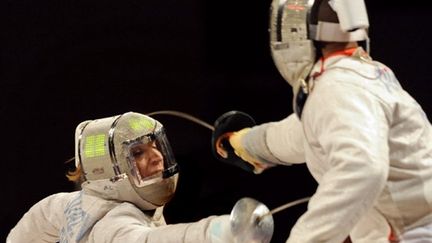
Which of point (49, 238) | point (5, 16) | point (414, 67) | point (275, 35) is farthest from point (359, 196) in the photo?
point (5, 16)

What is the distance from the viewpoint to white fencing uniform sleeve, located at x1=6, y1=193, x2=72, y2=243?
1873 millimetres

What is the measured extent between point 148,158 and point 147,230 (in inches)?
9.5

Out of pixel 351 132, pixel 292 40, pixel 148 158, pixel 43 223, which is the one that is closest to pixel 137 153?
pixel 148 158

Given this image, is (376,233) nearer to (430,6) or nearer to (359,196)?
(359,196)

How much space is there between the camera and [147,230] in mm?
1554

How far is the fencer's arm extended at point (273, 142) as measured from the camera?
148cm

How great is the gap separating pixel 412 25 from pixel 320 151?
0.76 meters

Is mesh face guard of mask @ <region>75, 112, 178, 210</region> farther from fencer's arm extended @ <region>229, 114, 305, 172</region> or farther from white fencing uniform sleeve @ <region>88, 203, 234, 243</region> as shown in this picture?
fencer's arm extended @ <region>229, 114, 305, 172</region>

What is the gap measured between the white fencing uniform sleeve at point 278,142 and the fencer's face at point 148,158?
0.26 meters

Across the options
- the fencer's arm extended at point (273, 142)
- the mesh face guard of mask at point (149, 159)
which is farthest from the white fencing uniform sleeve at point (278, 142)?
the mesh face guard of mask at point (149, 159)

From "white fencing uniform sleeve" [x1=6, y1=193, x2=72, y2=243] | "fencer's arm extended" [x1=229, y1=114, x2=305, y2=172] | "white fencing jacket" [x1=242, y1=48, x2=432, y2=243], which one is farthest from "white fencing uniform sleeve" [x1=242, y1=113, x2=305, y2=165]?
"white fencing uniform sleeve" [x1=6, y1=193, x2=72, y2=243]

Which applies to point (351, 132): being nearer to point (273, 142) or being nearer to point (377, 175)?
point (377, 175)

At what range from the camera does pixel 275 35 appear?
4.43 feet

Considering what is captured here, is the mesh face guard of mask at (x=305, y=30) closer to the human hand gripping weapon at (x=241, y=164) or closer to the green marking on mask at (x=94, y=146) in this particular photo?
the human hand gripping weapon at (x=241, y=164)
